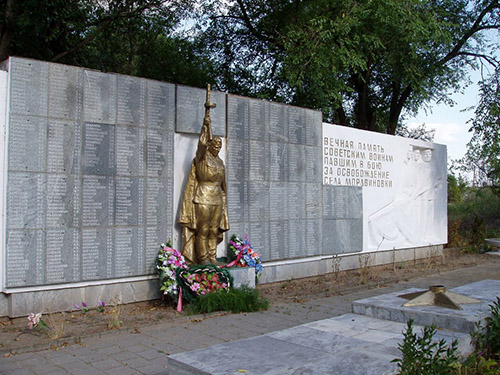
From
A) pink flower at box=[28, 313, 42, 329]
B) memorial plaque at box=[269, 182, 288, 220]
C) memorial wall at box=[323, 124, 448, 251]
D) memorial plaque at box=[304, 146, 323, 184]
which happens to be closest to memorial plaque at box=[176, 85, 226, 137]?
memorial plaque at box=[269, 182, 288, 220]

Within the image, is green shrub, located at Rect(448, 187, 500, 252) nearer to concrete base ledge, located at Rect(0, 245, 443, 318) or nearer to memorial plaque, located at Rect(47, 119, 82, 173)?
concrete base ledge, located at Rect(0, 245, 443, 318)

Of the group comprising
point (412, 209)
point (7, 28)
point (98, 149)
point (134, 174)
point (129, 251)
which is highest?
point (7, 28)

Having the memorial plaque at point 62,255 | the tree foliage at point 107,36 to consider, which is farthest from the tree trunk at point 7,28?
the memorial plaque at point 62,255

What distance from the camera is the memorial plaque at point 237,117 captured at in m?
8.55

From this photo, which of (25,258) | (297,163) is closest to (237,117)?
(297,163)

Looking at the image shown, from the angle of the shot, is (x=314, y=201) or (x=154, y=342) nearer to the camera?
(x=154, y=342)

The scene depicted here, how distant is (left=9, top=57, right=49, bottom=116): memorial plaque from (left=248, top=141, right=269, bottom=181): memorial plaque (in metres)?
3.70

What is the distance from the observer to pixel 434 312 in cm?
Result: 482

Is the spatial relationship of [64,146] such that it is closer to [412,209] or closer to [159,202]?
[159,202]

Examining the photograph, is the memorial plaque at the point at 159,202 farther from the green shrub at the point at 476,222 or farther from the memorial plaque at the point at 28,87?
the green shrub at the point at 476,222

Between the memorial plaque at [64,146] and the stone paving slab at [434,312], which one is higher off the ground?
the memorial plaque at [64,146]

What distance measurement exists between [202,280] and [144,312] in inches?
36.1

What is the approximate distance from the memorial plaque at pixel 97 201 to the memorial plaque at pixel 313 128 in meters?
4.47

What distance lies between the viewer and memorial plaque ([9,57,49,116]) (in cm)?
617
